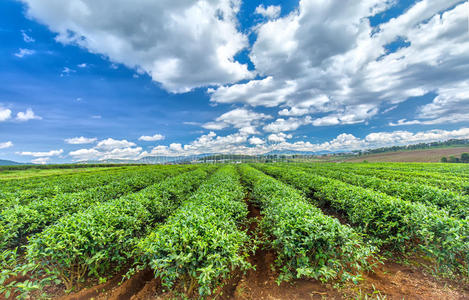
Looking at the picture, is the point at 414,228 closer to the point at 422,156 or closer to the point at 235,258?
the point at 235,258

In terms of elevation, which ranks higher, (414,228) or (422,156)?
(414,228)

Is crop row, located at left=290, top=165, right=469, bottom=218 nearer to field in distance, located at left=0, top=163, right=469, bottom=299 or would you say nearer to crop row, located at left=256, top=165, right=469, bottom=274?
field in distance, located at left=0, top=163, right=469, bottom=299

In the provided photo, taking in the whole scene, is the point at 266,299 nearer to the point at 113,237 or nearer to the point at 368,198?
the point at 113,237

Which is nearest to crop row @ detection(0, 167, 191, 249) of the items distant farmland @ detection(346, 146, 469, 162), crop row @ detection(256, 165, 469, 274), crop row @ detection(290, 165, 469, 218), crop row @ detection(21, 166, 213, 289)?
crop row @ detection(21, 166, 213, 289)

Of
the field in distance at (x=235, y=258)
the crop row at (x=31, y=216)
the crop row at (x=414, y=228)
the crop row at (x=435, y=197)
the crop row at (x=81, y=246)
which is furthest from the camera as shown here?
the crop row at (x=435, y=197)

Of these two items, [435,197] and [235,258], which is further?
[435,197]

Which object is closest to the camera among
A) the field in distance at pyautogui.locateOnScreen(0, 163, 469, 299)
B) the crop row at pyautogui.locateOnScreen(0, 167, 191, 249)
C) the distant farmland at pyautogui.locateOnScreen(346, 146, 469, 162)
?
the field in distance at pyautogui.locateOnScreen(0, 163, 469, 299)

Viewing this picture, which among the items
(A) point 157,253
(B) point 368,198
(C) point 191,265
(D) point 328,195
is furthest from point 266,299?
(D) point 328,195

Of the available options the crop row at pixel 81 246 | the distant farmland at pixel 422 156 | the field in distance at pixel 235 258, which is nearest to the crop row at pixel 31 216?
the field in distance at pixel 235 258

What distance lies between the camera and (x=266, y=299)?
376 cm

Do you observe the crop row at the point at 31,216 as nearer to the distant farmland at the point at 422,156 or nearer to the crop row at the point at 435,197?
the crop row at the point at 435,197

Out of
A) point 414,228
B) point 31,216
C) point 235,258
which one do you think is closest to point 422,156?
point 414,228

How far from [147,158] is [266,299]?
706 feet

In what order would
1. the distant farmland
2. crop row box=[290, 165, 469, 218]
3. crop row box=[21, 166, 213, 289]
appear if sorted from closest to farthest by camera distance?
1. crop row box=[21, 166, 213, 289]
2. crop row box=[290, 165, 469, 218]
3. the distant farmland
